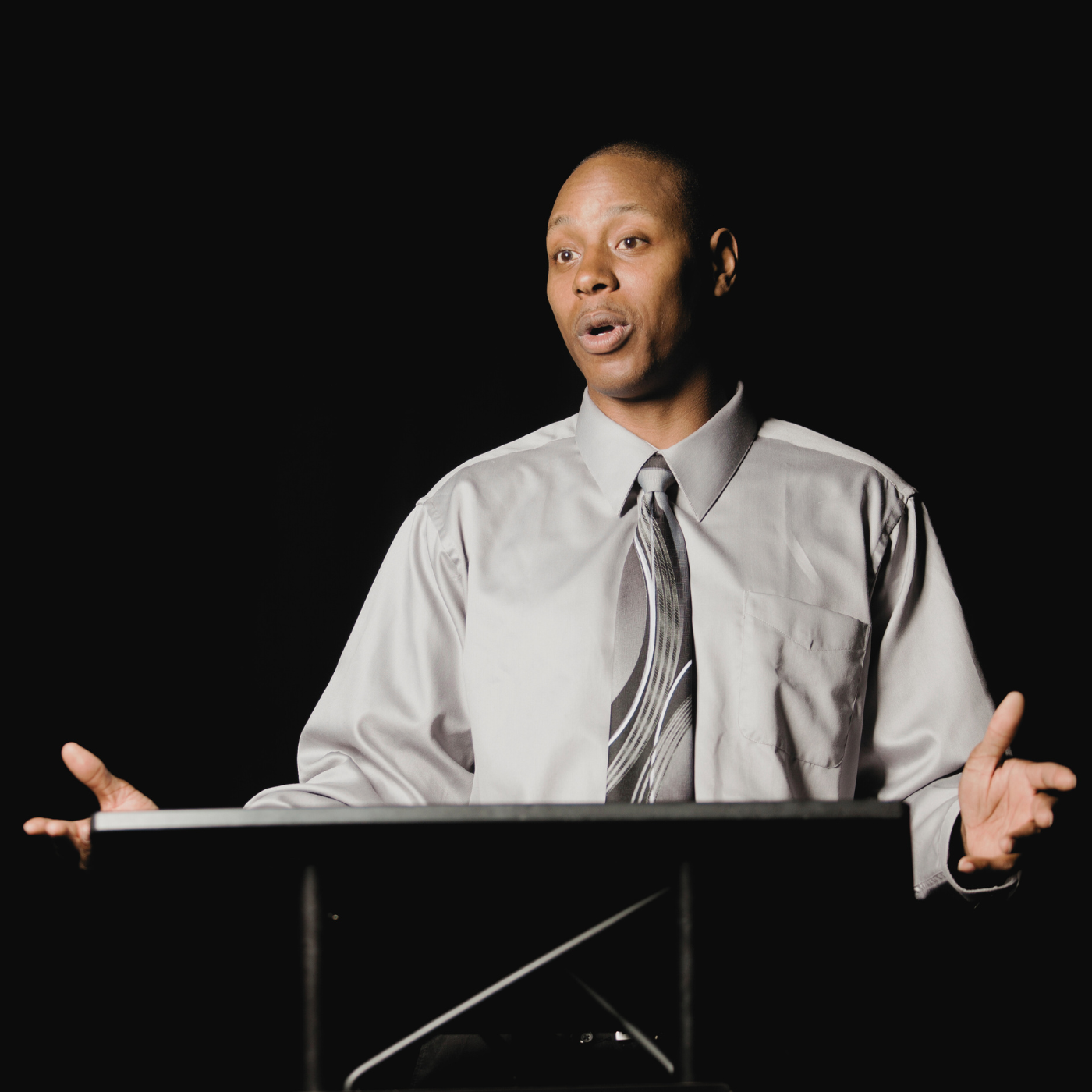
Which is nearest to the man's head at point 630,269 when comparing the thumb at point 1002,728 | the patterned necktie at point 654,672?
the patterned necktie at point 654,672

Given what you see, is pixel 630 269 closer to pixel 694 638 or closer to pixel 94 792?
pixel 694 638

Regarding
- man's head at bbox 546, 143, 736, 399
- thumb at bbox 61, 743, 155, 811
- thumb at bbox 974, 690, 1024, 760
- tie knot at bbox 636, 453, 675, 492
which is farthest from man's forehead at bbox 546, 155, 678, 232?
thumb at bbox 61, 743, 155, 811

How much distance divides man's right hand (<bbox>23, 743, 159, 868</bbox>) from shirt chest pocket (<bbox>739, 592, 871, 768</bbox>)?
31.1 inches

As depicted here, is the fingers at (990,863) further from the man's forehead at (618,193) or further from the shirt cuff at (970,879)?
the man's forehead at (618,193)

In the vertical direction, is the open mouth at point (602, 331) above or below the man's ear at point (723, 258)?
below

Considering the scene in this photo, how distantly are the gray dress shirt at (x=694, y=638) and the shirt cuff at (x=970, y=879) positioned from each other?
0.19 metres

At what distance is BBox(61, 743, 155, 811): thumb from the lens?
42.8 inches

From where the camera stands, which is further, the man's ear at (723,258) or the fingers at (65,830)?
the man's ear at (723,258)

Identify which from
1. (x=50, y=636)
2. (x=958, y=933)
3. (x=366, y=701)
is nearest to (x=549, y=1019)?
(x=366, y=701)

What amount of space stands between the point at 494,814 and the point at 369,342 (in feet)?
5.92

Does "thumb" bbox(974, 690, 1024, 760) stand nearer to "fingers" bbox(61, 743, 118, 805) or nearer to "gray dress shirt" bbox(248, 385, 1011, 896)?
"gray dress shirt" bbox(248, 385, 1011, 896)

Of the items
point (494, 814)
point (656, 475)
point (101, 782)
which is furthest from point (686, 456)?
point (494, 814)

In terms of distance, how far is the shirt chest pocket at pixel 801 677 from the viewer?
148 cm

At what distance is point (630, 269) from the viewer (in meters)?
1.62
